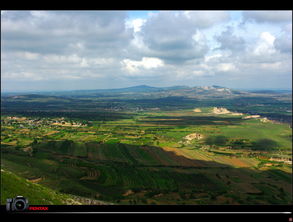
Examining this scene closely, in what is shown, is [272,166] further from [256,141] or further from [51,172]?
[51,172]

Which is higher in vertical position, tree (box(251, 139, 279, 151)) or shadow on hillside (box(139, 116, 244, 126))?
shadow on hillside (box(139, 116, 244, 126))

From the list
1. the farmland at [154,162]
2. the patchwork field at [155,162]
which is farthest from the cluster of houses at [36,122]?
the patchwork field at [155,162]

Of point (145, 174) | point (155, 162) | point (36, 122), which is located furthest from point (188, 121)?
point (36, 122)

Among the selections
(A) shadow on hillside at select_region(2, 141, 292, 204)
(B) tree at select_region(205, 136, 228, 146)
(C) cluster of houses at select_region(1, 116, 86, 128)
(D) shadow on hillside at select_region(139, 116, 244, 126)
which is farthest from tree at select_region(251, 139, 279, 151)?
(C) cluster of houses at select_region(1, 116, 86, 128)

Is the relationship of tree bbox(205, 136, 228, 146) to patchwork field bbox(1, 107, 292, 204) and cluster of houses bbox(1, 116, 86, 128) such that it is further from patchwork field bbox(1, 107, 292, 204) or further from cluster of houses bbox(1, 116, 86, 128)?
cluster of houses bbox(1, 116, 86, 128)

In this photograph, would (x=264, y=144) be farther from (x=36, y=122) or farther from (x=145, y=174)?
(x=36, y=122)
